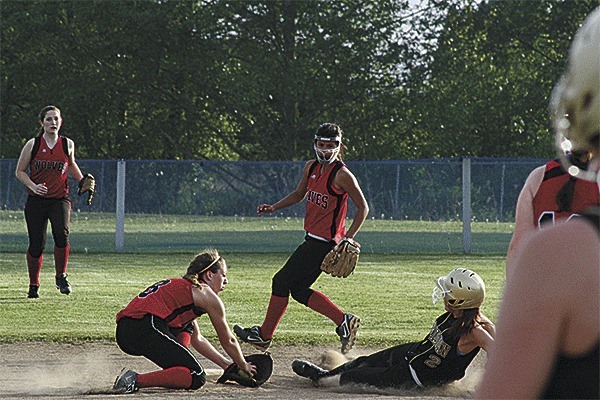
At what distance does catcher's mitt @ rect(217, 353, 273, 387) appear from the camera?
7340mm

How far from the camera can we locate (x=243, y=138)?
42.4 metres

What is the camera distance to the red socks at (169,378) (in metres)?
6.96

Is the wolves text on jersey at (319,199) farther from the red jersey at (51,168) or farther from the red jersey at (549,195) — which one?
the red jersey at (549,195)

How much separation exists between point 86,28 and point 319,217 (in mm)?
33353

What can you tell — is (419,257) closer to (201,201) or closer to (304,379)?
(201,201)

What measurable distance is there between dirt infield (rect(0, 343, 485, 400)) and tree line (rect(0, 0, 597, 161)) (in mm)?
28743

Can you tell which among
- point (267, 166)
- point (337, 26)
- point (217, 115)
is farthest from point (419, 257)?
point (217, 115)

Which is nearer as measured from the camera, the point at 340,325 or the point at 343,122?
the point at 340,325

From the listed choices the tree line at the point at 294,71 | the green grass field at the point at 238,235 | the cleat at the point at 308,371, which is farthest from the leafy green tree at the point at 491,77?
the cleat at the point at 308,371

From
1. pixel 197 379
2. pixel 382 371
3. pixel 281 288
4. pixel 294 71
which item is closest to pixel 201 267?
pixel 197 379

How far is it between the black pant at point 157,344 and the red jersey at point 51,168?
16.7ft

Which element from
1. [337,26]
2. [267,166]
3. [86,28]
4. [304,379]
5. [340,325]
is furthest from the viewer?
[86,28]

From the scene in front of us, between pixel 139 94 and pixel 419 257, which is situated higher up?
pixel 139 94

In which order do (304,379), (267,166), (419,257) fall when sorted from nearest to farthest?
(304,379) → (419,257) → (267,166)
